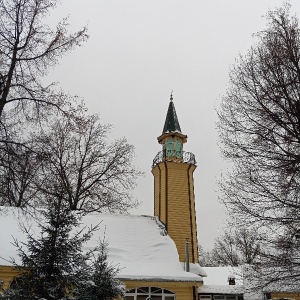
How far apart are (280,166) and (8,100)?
25.0ft

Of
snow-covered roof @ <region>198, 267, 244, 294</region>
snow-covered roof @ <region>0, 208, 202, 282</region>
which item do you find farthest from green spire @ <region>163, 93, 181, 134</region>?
snow-covered roof @ <region>198, 267, 244, 294</region>

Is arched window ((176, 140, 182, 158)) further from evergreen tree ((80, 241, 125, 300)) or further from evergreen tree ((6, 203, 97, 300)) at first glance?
evergreen tree ((6, 203, 97, 300))

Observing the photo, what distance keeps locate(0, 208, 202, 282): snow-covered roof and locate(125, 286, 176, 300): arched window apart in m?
0.69

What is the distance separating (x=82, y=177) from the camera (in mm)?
25438

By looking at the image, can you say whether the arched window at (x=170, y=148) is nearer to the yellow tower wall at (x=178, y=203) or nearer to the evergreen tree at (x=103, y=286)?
the yellow tower wall at (x=178, y=203)

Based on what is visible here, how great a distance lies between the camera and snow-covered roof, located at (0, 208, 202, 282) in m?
15.6

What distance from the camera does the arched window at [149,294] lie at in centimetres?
1557

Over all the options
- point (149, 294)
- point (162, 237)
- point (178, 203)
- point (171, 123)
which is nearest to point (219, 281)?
point (178, 203)

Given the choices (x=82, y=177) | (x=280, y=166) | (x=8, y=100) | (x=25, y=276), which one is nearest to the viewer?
(x=25, y=276)

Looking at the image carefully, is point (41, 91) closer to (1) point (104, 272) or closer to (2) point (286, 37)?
(1) point (104, 272)

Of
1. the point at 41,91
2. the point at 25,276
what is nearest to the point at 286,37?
the point at 41,91

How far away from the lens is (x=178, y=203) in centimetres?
2064

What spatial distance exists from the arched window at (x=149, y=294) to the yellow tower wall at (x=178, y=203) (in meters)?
3.34

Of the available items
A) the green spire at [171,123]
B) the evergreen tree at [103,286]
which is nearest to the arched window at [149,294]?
the evergreen tree at [103,286]
